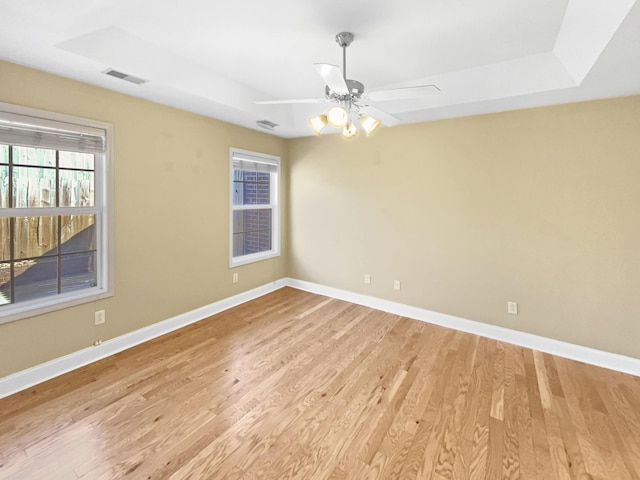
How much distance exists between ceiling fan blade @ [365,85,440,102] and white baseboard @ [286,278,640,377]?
2572mm

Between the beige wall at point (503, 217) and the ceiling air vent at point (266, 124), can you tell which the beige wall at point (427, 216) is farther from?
the ceiling air vent at point (266, 124)

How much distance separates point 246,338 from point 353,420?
155 cm

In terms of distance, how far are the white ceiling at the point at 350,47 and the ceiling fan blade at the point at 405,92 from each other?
47cm

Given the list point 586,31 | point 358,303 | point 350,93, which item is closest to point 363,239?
point 358,303

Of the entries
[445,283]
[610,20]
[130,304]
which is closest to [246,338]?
[130,304]

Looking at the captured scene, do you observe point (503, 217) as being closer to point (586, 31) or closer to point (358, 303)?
point (586, 31)

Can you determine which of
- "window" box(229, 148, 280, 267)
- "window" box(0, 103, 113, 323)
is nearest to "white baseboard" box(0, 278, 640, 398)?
"window" box(0, 103, 113, 323)

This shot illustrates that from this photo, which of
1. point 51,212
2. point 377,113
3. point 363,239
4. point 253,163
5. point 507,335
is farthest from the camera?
point 253,163

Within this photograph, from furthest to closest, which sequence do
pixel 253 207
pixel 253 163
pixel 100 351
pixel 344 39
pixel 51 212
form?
1. pixel 253 207
2. pixel 253 163
3. pixel 100 351
4. pixel 51 212
5. pixel 344 39

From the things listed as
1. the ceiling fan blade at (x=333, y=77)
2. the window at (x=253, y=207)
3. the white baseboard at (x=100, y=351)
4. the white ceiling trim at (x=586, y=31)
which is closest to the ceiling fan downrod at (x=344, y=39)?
the ceiling fan blade at (x=333, y=77)

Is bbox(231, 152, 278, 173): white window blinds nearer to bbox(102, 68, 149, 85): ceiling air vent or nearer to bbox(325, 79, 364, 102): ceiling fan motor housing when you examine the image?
bbox(102, 68, 149, 85): ceiling air vent

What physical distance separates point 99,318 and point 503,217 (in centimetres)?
408

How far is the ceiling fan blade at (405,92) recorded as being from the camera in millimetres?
1953

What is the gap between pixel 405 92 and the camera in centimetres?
204
